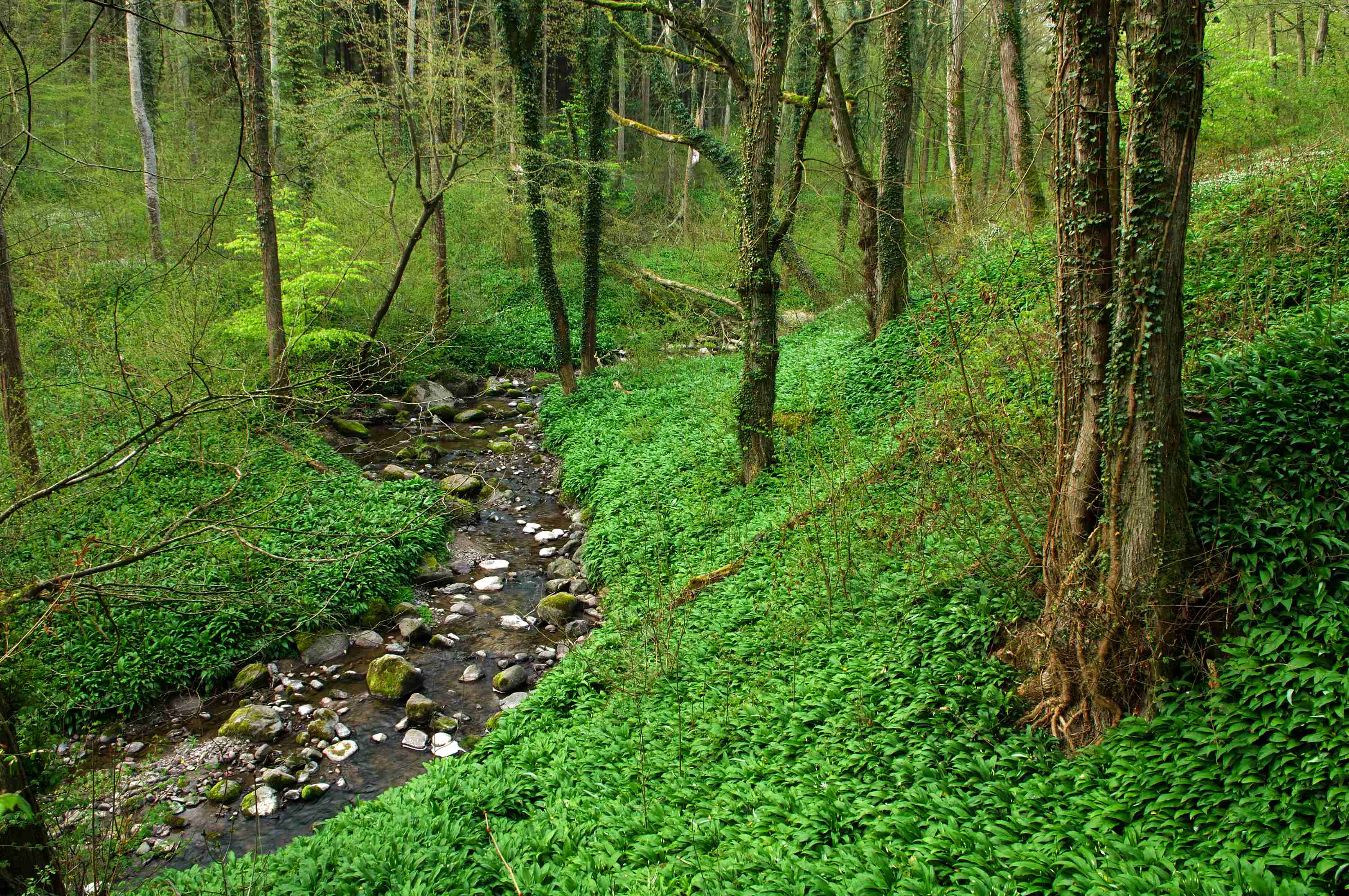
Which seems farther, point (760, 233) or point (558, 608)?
point (558, 608)

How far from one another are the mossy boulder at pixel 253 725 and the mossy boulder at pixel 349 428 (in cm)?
762

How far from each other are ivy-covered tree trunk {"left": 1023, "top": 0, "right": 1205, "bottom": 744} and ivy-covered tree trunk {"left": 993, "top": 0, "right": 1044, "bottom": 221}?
6437mm

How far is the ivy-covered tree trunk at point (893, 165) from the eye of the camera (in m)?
10.5

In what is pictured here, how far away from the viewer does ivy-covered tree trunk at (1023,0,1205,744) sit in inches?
156

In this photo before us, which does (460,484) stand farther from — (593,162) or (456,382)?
(593,162)

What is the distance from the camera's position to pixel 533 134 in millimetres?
14289

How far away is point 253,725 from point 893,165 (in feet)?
36.2

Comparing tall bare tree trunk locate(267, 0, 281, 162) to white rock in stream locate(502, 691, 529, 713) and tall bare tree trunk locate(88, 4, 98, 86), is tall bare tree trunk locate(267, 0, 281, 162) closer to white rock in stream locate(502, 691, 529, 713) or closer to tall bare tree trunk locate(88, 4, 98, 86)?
tall bare tree trunk locate(88, 4, 98, 86)

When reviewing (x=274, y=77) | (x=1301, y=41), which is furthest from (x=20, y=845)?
(x=1301, y=41)

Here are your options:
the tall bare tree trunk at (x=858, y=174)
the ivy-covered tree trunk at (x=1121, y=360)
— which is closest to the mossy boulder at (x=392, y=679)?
the ivy-covered tree trunk at (x=1121, y=360)

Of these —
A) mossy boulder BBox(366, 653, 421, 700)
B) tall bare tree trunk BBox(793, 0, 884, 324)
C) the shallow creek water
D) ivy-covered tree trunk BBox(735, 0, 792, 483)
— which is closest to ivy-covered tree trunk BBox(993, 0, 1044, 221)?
tall bare tree trunk BBox(793, 0, 884, 324)

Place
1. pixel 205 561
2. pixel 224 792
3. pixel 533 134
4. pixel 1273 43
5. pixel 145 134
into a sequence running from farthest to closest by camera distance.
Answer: pixel 1273 43, pixel 145 134, pixel 533 134, pixel 205 561, pixel 224 792

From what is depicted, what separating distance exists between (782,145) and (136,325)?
22.8m

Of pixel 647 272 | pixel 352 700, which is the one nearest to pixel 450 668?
pixel 352 700
